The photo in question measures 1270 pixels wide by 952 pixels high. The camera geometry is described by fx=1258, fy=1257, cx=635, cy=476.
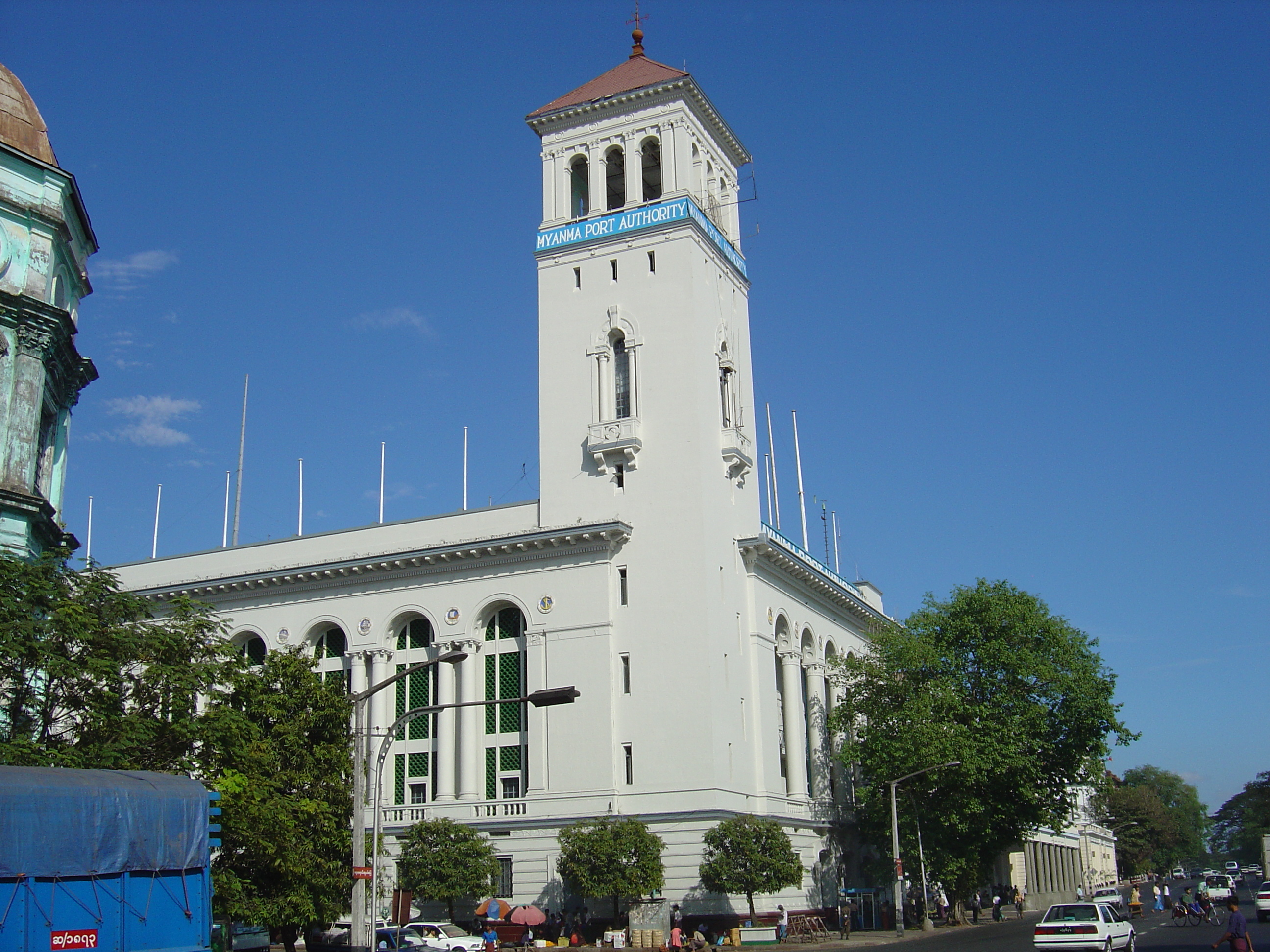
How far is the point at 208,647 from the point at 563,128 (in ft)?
135

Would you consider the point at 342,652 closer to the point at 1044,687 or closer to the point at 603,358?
the point at 603,358

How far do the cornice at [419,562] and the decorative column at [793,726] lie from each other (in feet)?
37.3

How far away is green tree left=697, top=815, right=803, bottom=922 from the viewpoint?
47.9m

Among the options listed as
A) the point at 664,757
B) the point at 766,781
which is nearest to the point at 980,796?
the point at 766,781

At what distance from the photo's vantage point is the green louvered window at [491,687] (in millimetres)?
56562

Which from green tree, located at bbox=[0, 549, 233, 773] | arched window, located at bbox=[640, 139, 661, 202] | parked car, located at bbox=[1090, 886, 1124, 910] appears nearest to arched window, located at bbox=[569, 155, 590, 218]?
arched window, located at bbox=[640, 139, 661, 202]

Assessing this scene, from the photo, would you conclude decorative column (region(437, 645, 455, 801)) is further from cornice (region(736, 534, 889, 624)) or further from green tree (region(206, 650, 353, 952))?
green tree (region(206, 650, 353, 952))

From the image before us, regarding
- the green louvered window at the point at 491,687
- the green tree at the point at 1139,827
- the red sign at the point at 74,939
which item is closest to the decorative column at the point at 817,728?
the green louvered window at the point at 491,687

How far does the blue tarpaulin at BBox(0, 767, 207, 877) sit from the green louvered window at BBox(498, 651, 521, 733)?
32.8 meters

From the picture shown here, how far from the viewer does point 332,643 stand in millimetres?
61594

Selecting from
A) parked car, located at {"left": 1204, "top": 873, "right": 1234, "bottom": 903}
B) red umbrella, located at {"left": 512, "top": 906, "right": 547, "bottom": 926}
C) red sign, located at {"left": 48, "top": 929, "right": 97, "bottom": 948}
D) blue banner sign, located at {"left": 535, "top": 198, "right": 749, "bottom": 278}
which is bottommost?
parked car, located at {"left": 1204, "top": 873, "right": 1234, "bottom": 903}

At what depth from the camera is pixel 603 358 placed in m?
59.2

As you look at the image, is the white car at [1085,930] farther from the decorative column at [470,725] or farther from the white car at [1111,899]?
the decorative column at [470,725]

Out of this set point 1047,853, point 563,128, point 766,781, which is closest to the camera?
point 766,781
